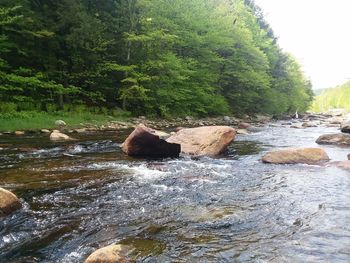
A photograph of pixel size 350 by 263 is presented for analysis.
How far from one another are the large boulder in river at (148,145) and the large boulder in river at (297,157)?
9.77ft

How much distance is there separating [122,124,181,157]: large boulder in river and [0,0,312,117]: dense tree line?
9672mm

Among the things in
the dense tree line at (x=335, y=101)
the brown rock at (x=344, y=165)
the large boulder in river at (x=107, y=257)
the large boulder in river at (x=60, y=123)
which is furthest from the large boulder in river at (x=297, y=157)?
the dense tree line at (x=335, y=101)

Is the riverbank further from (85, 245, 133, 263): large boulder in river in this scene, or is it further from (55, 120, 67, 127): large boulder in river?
(85, 245, 133, 263): large boulder in river

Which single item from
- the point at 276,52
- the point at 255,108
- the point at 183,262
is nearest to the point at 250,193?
the point at 183,262

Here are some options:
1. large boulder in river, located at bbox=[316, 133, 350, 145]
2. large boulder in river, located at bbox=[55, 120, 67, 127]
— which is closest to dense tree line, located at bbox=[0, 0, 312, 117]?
large boulder in river, located at bbox=[55, 120, 67, 127]

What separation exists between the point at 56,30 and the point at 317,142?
16.7 m

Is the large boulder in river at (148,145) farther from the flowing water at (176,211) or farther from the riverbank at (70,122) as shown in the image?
the riverbank at (70,122)

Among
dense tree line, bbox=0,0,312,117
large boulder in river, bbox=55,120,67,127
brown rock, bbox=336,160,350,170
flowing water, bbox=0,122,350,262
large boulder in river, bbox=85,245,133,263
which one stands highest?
dense tree line, bbox=0,0,312,117

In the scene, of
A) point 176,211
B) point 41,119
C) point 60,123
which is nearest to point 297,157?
point 176,211

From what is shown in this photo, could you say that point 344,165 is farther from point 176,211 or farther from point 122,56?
point 122,56

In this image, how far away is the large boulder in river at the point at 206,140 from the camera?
1193 centimetres

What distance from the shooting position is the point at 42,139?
14.2 m

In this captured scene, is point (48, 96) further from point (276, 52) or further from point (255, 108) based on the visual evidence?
point (276, 52)

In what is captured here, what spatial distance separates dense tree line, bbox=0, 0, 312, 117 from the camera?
20.4 meters
